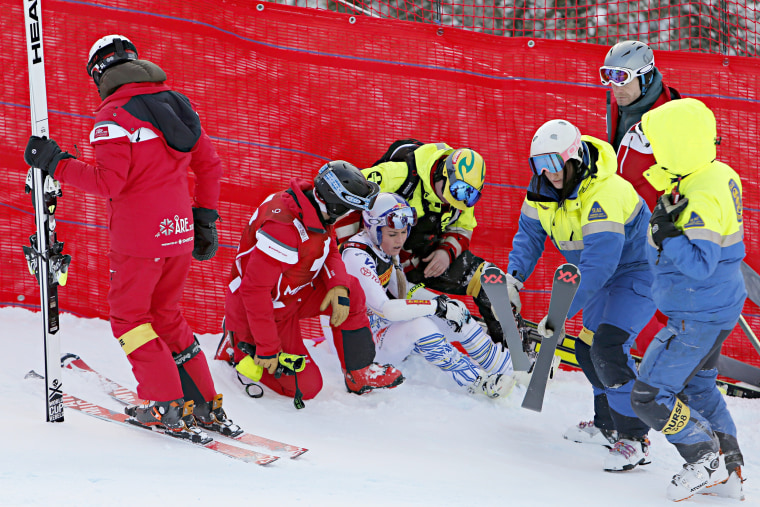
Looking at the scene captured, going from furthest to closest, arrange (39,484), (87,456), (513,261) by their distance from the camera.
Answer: (513,261), (87,456), (39,484)

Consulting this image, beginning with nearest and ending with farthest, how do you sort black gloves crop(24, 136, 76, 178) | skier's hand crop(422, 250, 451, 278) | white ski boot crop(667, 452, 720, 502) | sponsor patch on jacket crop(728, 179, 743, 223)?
black gloves crop(24, 136, 76, 178) < sponsor patch on jacket crop(728, 179, 743, 223) < white ski boot crop(667, 452, 720, 502) < skier's hand crop(422, 250, 451, 278)

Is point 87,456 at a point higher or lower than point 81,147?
lower

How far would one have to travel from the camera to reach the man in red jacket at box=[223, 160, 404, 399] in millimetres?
4223

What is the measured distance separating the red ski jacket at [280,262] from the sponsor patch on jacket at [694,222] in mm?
1968

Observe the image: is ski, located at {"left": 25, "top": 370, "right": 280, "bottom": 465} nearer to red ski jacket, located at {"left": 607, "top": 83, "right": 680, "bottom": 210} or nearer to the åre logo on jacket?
the åre logo on jacket

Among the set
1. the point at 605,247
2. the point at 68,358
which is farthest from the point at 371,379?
the point at 68,358

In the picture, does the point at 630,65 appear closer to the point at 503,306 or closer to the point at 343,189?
the point at 503,306

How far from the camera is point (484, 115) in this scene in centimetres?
601

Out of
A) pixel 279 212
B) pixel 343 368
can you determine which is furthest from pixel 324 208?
pixel 343 368

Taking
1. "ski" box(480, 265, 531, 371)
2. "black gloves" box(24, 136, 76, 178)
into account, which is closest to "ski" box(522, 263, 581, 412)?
"ski" box(480, 265, 531, 371)

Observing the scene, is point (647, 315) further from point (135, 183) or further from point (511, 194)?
point (135, 183)

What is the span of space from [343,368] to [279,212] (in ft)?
3.56

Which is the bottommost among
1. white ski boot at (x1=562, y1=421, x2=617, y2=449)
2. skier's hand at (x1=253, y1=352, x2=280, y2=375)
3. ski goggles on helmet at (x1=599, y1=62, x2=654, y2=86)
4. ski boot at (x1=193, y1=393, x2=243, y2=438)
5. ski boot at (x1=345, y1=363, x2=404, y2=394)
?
white ski boot at (x1=562, y1=421, x2=617, y2=449)

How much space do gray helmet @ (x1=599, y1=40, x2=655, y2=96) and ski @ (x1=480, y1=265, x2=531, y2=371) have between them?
5.38ft
